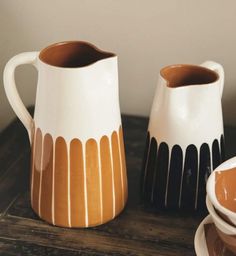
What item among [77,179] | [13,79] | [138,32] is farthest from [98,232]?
[138,32]

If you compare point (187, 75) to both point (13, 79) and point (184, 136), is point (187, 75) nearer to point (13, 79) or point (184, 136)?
point (184, 136)

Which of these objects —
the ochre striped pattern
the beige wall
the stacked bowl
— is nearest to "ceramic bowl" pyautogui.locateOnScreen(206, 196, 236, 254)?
the stacked bowl

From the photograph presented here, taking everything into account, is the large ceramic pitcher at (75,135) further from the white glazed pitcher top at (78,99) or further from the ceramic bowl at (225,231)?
the ceramic bowl at (225,231)

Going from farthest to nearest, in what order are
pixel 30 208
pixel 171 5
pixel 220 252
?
pixel 171 5
pixel 30 208
pixel 220 252

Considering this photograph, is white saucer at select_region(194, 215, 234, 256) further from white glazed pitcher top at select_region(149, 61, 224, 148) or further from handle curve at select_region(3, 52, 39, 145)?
handle curve at select_region(3, 52, 39, 145)

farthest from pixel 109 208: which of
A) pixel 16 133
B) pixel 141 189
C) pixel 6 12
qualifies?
pixel 6 12

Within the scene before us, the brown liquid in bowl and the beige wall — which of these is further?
the beige wall

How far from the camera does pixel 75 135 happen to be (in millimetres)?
497

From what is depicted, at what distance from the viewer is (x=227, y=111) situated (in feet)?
2.43

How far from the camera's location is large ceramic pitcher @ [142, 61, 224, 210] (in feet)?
1.66

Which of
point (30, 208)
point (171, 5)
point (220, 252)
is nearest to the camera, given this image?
point (220, 252)

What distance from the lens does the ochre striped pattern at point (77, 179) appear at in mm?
507

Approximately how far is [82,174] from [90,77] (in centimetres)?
10

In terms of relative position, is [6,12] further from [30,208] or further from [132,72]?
[30,208]
